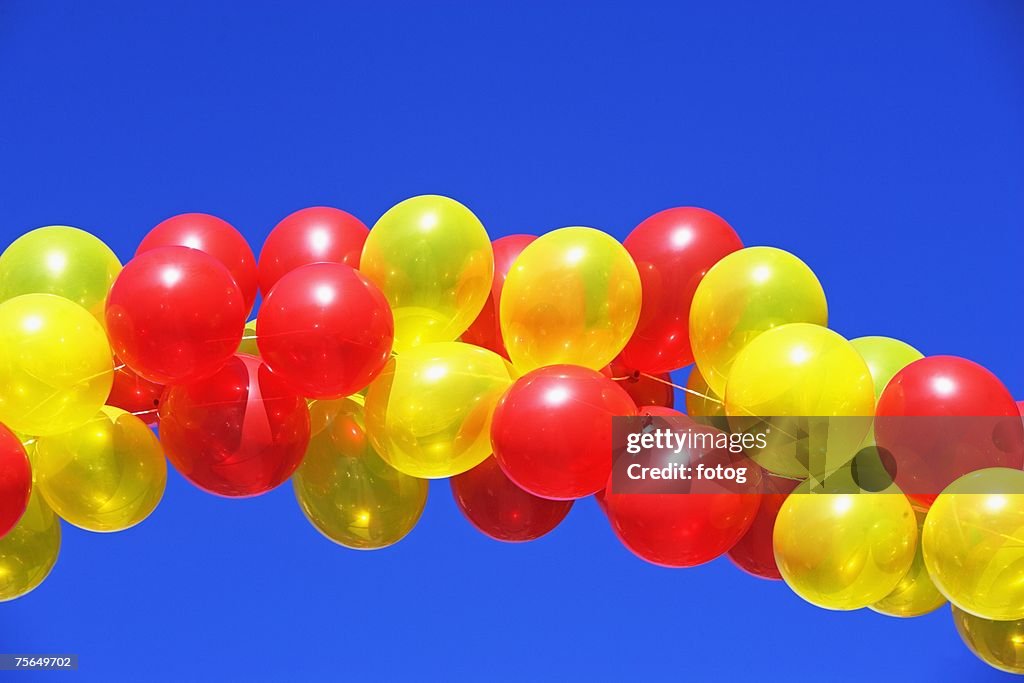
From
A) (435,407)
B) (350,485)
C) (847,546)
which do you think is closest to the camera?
(847,546)

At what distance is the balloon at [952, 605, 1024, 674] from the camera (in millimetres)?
2525

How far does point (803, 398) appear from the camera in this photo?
7.89 ft

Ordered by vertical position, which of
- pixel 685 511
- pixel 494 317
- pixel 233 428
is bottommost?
pixel 685 511

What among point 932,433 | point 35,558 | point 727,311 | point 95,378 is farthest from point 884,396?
point 35,558

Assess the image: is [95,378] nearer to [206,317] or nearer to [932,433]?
A: [206,317]

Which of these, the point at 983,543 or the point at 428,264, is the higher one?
the point at 428,264

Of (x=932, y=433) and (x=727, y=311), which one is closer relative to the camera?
(x=932, y=433)

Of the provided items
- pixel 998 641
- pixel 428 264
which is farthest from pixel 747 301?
pixel 998 641

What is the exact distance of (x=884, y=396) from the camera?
8.15 ft

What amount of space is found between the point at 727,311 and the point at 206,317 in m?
1.06

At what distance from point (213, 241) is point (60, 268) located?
13.6 inches

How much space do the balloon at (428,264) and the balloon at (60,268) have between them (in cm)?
60

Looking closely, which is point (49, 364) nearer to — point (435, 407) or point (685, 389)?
point (435, 407)

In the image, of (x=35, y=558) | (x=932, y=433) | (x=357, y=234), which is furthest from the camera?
(x=357, y=234)
